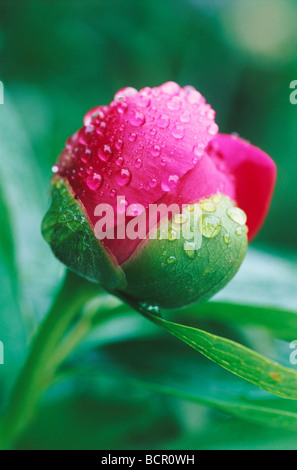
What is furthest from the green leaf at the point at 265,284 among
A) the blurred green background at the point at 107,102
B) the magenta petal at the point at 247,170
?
the magenta petal at the point at 247,170

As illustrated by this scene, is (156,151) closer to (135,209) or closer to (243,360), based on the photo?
(135,209)

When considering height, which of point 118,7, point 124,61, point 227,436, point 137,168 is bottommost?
point 227,436

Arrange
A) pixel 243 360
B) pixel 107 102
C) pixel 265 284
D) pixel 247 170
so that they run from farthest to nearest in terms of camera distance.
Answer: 1. pixel 107 102
2. pixel 265 284
3. pixel 247 170
4. pixel 243 360

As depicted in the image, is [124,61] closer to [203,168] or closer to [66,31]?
[66,31]

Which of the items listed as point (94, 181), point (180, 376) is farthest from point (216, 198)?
point (180, 376)

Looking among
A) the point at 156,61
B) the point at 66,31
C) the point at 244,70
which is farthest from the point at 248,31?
the point at 66,31

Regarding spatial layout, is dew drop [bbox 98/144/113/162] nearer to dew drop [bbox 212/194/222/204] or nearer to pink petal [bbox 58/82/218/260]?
pink petal [bbox 58/82/218/260]

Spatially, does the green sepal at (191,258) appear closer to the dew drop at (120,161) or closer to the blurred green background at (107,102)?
the dew drop at (120,161)
